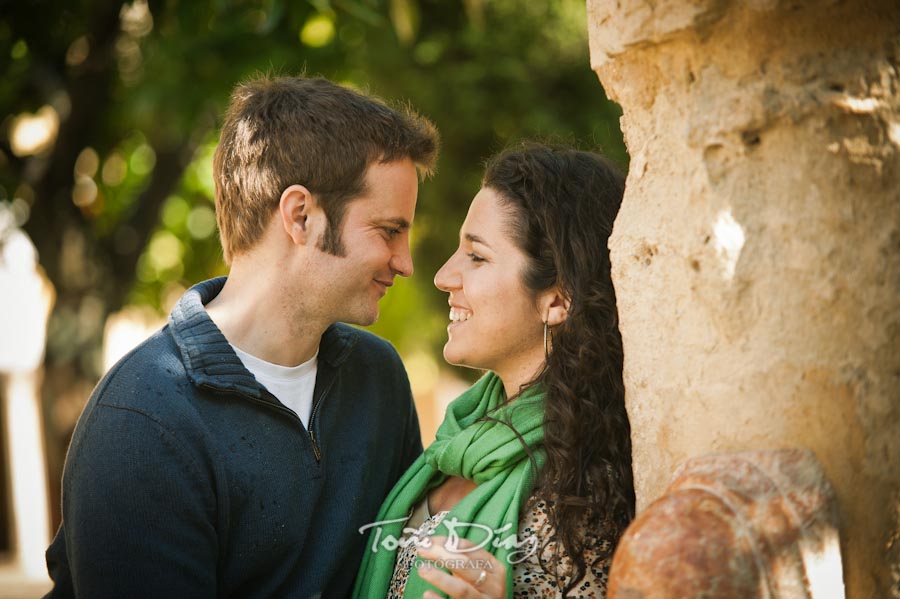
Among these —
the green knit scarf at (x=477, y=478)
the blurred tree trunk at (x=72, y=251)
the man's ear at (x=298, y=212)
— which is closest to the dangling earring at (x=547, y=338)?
the green knit scarf at (x=477, y=478)

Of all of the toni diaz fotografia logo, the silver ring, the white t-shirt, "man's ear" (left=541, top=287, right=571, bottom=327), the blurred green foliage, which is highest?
the blurred green foliage

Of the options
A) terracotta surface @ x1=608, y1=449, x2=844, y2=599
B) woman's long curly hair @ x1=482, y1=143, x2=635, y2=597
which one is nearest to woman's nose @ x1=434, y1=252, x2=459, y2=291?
woman's long curly hair @ x1=482, y1=143, x2=635, y2=597

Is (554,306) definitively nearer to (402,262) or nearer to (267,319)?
(402,262)

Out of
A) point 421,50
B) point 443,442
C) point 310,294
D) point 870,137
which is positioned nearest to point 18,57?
point 421,50

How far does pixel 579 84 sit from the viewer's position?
679 cm

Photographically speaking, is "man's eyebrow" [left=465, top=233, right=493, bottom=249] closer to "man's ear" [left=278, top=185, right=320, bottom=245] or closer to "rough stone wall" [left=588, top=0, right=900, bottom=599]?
"man's ear" [left=278, top=185, right=320, bottom=245]

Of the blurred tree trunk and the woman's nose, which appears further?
the blurred tree trunk

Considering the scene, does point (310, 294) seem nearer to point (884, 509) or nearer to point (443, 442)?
point (443, 442)

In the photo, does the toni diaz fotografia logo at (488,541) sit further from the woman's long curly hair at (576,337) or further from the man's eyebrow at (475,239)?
the man's eyebrow at (475,239)

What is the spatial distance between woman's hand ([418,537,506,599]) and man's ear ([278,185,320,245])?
1.11 meters

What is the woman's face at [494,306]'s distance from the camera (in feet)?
10.00

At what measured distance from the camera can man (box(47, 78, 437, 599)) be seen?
2658 mm

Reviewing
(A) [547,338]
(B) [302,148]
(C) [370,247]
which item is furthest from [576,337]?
(B) [302,148]

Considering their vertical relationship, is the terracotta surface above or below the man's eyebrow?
below
